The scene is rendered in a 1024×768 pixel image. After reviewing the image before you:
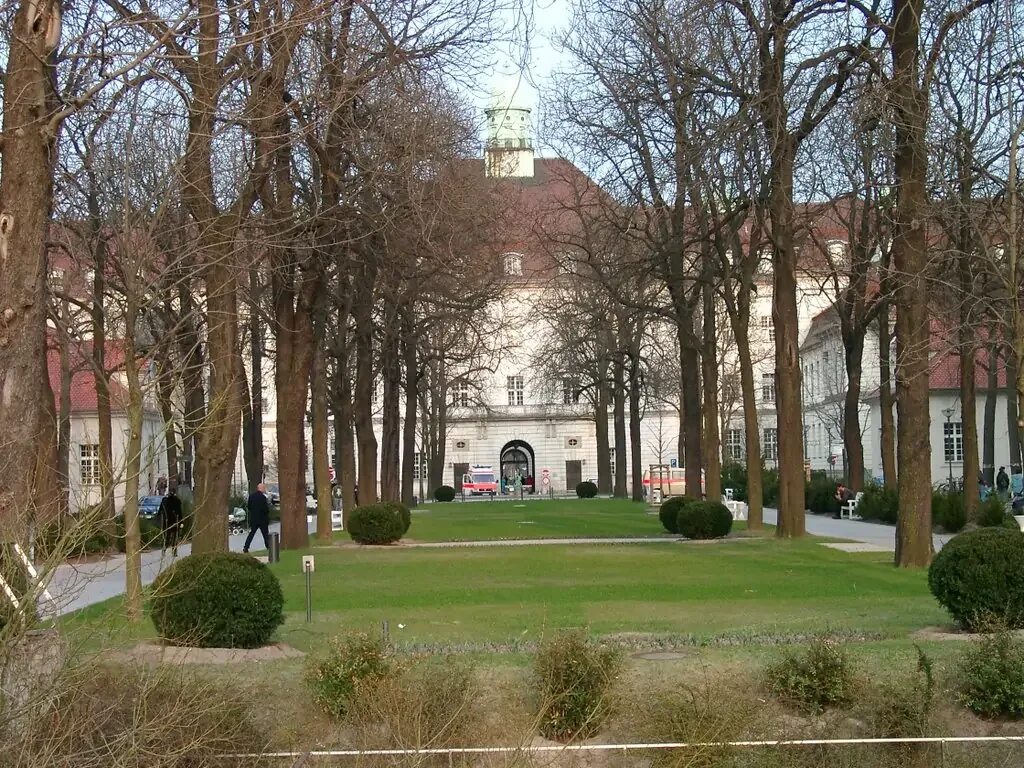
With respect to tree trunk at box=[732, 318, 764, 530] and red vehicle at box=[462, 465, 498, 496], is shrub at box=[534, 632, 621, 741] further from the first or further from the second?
red vehicle at box=[462, 465, 498, 496]

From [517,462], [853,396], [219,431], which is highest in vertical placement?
[853,396]

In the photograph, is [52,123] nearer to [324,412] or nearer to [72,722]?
[72,722]

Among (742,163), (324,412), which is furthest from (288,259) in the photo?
(742,163)

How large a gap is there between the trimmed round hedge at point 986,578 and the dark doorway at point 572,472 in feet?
289

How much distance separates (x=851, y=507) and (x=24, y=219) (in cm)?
4020

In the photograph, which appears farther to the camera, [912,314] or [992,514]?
[992,514]

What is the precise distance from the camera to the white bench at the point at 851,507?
Answer: 46375 mm

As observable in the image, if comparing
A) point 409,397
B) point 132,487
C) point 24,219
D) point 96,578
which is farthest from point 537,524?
point 96,578

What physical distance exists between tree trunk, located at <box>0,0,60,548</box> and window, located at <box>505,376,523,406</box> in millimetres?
90987

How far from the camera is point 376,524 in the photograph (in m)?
32.5

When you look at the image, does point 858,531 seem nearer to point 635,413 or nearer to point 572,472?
point 635,413

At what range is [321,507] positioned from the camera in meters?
32.9

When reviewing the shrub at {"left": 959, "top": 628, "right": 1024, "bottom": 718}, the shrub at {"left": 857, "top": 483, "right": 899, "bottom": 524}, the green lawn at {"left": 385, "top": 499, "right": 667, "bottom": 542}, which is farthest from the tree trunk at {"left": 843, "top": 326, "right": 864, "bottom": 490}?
the shrub at {"left": 959, "top": 628, "right": 1024, "bottom": 718}

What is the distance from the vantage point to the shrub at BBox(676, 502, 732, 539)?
1247 inches
